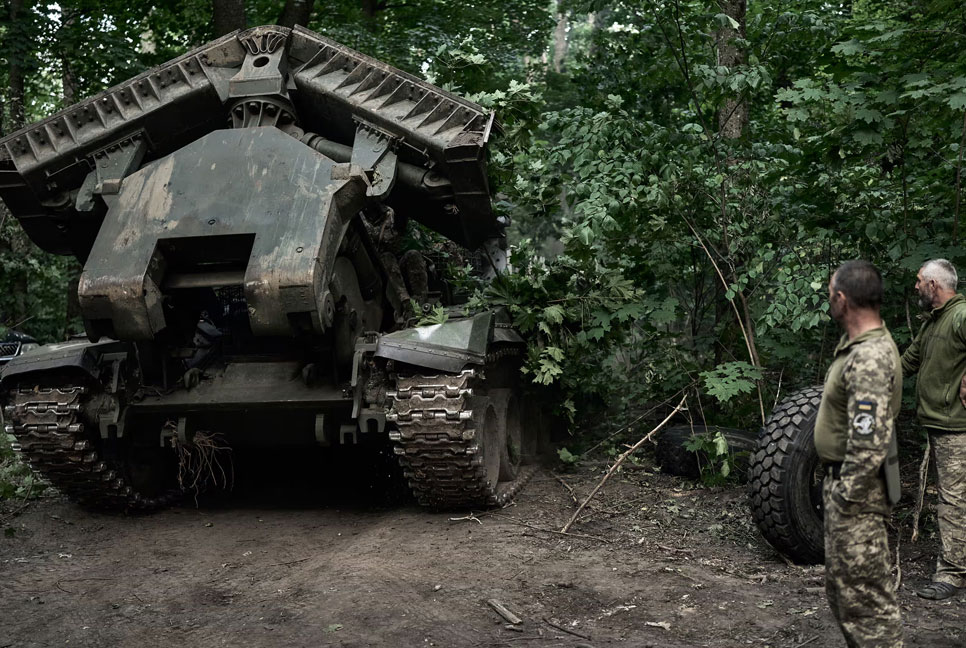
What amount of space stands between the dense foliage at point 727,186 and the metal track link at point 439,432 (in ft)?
4.92

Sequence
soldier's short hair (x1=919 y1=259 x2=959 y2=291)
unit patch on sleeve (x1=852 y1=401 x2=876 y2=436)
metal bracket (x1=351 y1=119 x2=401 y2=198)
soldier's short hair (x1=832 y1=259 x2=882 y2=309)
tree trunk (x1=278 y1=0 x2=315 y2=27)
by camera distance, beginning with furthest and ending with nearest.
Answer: tree trunk (x1=278 y1=0 x2=315 y2=27) < metal bracket (x1=351 y1=119 x2=401 y2=198) < soldier's short hair (x1=919 y1=259 x2=959 y2=291) < soldier's short hair (x1=832 y1=259 x2=882 y2=309) < unit patch on sleeve (x1=852 y1=401 x2=876 y2=436)

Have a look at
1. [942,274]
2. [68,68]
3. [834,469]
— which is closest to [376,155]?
[942,274]

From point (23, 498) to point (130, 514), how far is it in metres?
1.17

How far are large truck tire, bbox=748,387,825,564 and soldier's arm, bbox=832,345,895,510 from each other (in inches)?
81.3

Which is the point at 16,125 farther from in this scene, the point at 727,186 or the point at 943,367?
the point at 943,367

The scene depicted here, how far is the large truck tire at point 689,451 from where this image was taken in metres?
8.02

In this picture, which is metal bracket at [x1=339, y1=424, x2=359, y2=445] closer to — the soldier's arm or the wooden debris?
the wooden debris

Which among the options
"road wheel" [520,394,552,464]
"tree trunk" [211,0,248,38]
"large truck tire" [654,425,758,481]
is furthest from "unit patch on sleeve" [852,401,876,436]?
"tree trunk" [211,0,248,38]

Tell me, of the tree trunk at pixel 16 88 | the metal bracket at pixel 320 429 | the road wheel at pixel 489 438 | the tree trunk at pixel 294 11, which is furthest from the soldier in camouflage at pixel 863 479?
the tree trunk at pixel 16 88

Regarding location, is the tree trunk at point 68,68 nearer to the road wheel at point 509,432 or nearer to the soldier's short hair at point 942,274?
the road wheel at point 509,432

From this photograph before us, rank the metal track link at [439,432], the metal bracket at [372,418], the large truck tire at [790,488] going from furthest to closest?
1. the metal bracket at [372,418]
2. the metal track link at [439,432]
3. the large truck tire at [790,488]

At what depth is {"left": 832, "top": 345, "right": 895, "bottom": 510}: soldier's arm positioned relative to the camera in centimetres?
395

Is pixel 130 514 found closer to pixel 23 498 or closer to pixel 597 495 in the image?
pixel 23 498

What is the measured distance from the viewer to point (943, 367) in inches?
222
